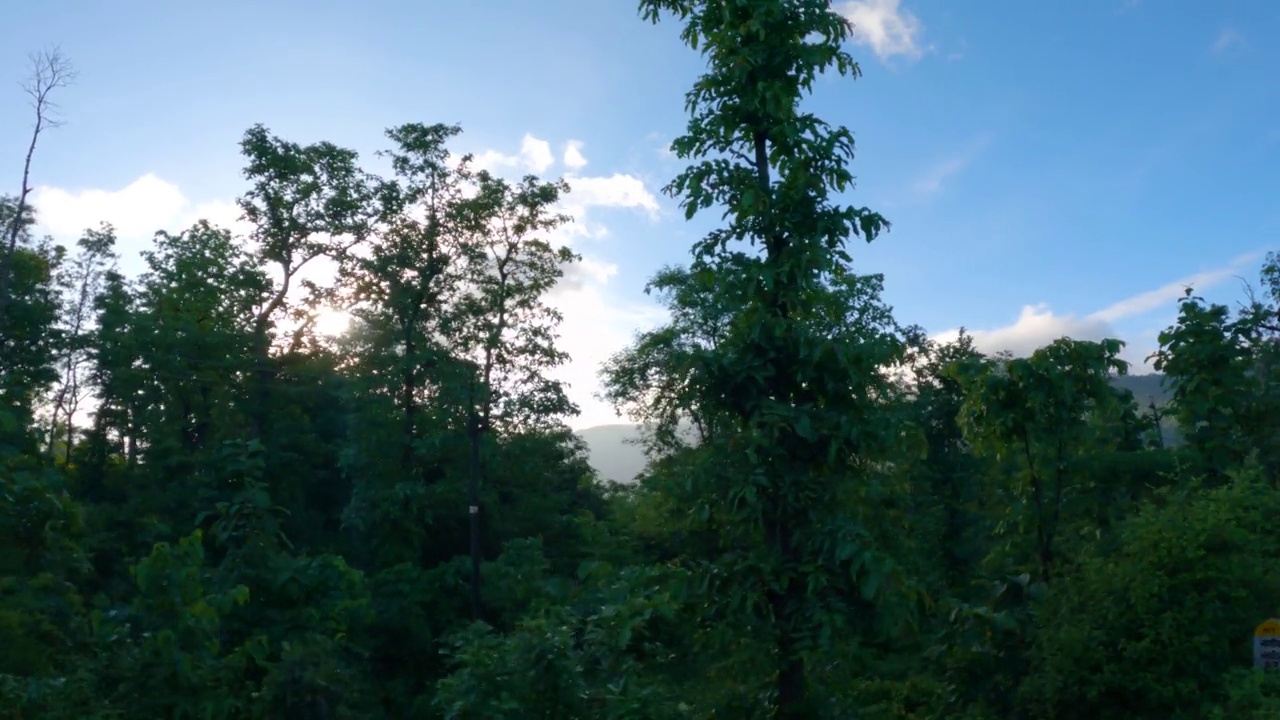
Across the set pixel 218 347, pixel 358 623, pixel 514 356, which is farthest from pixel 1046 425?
pixel 218 347

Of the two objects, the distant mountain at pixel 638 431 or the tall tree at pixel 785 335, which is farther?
the distant mountain at pixel 638 431

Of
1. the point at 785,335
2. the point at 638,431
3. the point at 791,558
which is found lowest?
the point at 791,558

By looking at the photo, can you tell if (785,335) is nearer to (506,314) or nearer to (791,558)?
(791,558)

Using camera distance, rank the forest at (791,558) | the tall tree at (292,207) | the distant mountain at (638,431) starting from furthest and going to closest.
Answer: the tall tree at (292,207) < the distant mountain at (638,431) < the forest at (791,558)

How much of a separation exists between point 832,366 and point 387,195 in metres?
22.3

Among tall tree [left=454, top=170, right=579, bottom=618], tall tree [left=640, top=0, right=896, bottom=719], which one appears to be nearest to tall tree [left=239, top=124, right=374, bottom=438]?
tall tree [left=454, top=170, right=579, bottom=618]

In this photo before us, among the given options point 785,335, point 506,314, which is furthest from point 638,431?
point 785,335

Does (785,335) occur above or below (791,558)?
above

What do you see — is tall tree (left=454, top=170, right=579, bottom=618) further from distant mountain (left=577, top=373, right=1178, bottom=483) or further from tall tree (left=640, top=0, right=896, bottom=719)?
tall tree (left=640, top=0, right=896, bottom=719)

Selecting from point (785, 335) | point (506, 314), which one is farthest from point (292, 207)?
point (785, 335)

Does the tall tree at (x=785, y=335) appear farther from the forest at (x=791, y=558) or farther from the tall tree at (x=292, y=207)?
the tall tree at (x=292, y=207)

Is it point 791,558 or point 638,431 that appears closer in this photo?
point 791,558

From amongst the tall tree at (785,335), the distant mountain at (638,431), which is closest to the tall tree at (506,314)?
the distant mountain at (638,431)

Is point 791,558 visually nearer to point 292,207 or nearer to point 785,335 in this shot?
point 785,335
